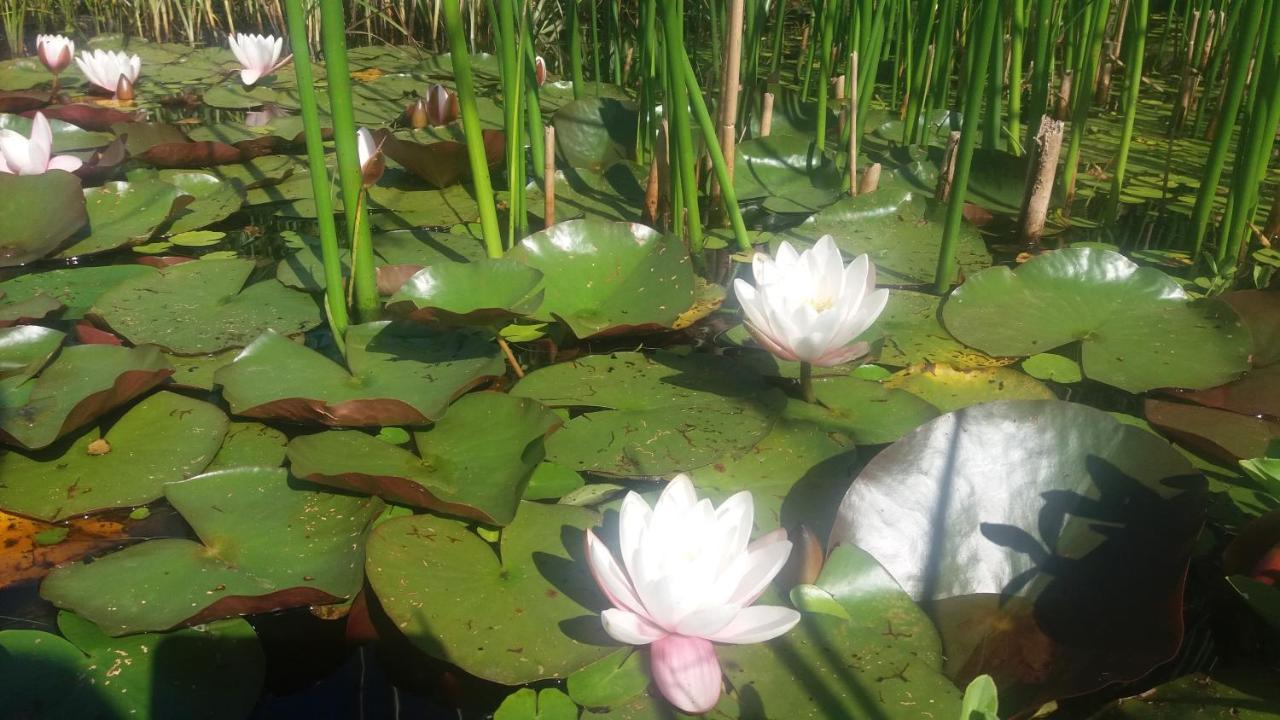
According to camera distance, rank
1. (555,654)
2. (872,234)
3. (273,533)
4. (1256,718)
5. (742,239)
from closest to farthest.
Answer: (1256,718) → (555,654) → (273,533) → (742,239) → (872,234)

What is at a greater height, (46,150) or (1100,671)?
(46,150)

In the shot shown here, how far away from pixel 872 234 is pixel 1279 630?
149cm

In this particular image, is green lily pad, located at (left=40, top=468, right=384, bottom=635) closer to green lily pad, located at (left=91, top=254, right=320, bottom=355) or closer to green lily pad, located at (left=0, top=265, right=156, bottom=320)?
green lily pad, located at (left=91, top=254, right=320, bottom=355)

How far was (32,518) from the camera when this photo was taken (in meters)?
1.41

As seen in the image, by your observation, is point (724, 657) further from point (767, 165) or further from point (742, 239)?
point (767, 165)

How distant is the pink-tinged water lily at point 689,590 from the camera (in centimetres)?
103

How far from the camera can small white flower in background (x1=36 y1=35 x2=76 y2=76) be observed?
12.5 feet

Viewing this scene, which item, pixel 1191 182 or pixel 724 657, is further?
pixel 1191 182

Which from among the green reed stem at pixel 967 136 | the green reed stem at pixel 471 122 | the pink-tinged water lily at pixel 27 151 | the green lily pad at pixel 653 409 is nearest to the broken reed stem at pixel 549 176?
the green reed stem at pixel 471 122

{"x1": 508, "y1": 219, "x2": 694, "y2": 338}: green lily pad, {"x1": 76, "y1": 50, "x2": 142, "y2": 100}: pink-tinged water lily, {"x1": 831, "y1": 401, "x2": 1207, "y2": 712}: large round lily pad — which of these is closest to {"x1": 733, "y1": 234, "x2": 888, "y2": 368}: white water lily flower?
{"x1": 831, "y1": 401, "x2": 1207, "y2": 712}: large round lily pad

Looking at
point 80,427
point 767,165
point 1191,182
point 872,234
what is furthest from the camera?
point 1191,182

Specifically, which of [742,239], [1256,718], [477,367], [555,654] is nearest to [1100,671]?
[1256,718]

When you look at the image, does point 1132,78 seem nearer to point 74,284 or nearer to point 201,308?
point 201,308

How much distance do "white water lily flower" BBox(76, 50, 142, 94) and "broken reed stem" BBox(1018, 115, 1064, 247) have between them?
3.68 metres
